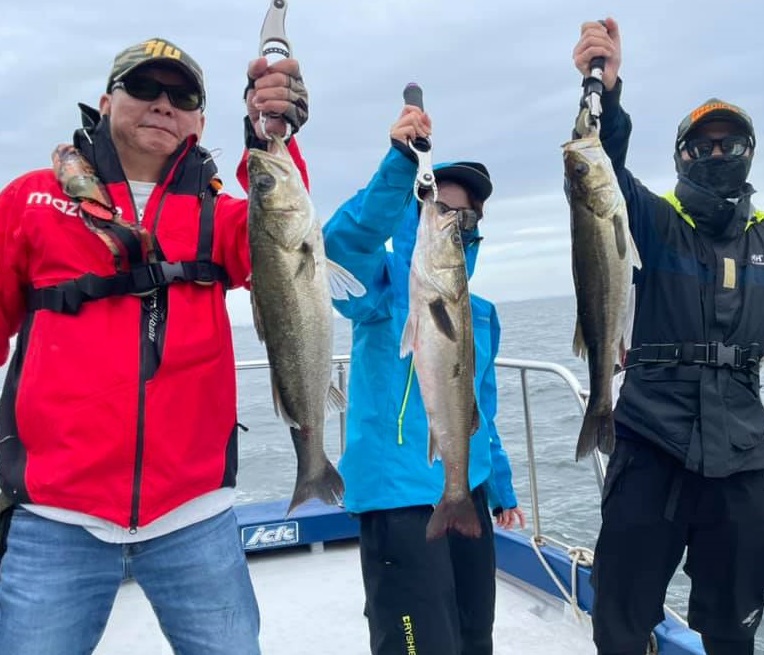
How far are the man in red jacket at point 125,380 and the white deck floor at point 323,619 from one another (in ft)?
6.89

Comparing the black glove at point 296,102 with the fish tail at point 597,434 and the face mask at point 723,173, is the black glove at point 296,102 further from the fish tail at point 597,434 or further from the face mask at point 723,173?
the face mask at point 723,173

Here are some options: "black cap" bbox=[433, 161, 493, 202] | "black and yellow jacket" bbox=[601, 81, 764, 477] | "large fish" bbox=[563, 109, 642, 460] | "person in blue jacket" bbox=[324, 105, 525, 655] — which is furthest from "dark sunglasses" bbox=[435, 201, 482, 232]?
"black and yellow jacket" bbox=[601, 81, 764, 477]

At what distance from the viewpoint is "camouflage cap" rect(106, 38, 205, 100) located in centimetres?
250

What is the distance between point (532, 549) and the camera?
495cm

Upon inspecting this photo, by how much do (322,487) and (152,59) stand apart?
1.56 meters

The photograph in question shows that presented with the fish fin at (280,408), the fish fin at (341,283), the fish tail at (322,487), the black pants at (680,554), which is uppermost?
the fish fin at (341,283)

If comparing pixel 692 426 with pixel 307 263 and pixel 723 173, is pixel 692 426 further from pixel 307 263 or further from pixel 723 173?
pixel 307 263

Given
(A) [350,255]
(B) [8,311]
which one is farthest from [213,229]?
(B) [8,311]

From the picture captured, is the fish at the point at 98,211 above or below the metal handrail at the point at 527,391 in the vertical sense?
above

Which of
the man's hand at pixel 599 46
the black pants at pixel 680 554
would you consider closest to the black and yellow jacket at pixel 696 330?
the black pants at pixel 680 554

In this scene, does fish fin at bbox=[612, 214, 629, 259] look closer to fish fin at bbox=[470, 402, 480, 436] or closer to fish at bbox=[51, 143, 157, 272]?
fish fin at bbox=[470, 402, 480, 436]

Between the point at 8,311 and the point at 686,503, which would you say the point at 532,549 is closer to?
the point at 686,503

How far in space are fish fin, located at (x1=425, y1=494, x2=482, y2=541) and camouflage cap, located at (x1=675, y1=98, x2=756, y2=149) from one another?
2.30 metres

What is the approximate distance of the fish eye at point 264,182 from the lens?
2.31m
